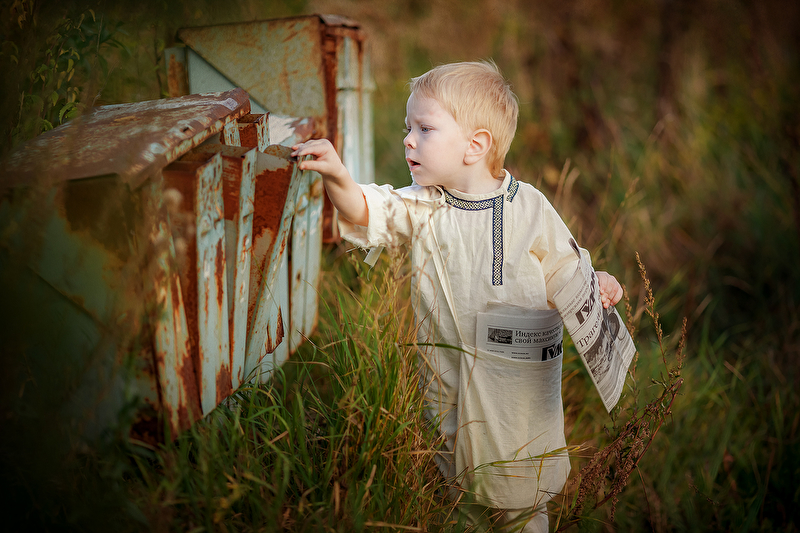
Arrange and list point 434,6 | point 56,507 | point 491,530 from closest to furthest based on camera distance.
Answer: point 56,507, point 491,530, point 434,6

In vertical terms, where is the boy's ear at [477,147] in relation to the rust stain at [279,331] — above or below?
above

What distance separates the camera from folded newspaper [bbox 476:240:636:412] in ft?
5.24

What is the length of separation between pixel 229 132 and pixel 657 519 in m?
2.01

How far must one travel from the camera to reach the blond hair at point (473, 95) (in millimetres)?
1555

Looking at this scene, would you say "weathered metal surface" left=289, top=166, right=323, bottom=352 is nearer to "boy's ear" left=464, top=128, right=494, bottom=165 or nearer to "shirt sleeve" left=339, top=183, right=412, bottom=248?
"shirt sleeve" left=339, top=183, right=412, bottom=248

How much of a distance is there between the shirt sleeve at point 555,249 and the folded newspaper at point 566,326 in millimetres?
27

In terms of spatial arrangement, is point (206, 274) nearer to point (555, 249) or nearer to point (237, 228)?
point (237, 228)

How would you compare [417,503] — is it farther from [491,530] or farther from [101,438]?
[101,438]

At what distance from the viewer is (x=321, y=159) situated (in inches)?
57.9

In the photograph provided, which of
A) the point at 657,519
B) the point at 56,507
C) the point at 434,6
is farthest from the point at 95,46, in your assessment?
the point at 434,6

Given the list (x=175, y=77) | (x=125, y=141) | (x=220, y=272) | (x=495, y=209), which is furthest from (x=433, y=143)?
(x=175, y=77)

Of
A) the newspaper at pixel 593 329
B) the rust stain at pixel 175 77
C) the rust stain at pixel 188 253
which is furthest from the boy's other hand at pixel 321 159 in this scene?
the rust stain at pixel 175 77

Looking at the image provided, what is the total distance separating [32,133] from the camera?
5.08 feet

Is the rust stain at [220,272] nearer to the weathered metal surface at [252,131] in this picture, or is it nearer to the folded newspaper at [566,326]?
the weathered metal surface at [252,131]
